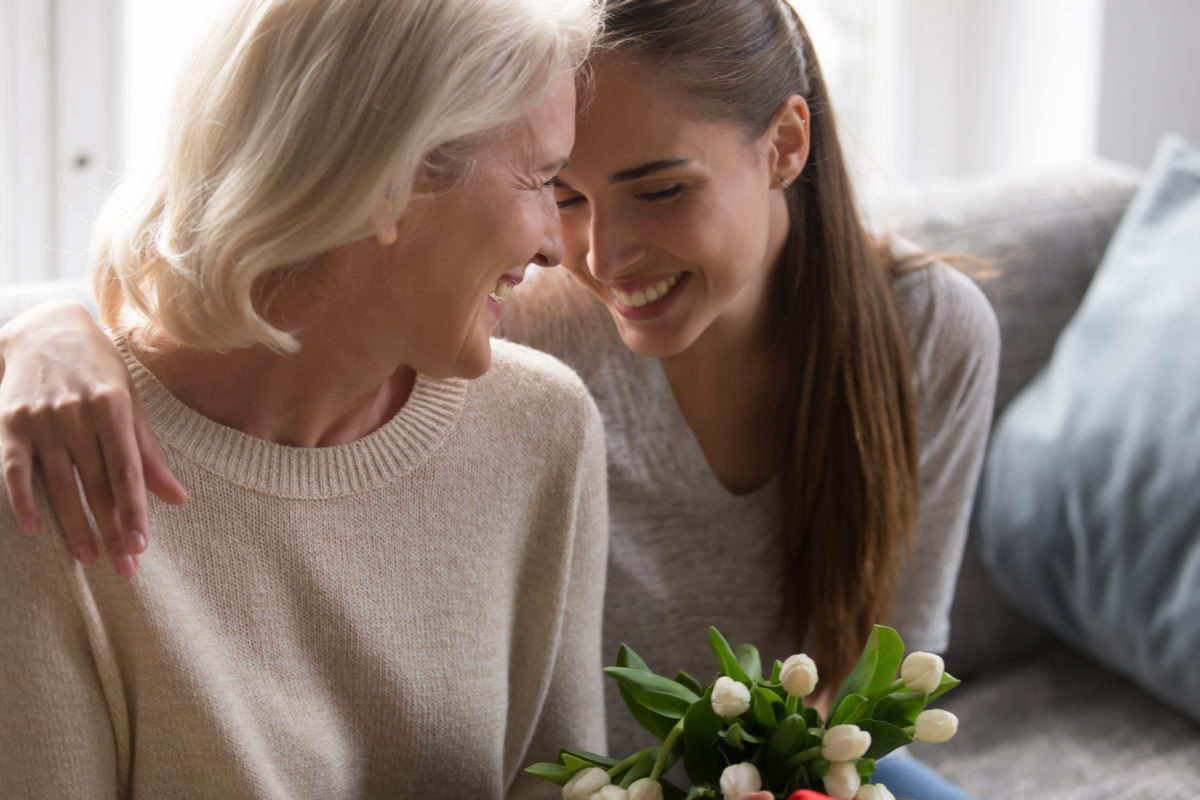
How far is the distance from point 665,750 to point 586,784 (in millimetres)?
67

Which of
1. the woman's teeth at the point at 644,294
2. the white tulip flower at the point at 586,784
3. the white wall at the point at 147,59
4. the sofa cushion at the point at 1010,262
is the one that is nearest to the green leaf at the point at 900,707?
the white tulip flower at the point at 586,784

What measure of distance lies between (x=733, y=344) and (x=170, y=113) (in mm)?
729

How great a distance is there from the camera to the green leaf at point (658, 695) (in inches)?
36.2

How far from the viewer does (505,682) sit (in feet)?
3.97

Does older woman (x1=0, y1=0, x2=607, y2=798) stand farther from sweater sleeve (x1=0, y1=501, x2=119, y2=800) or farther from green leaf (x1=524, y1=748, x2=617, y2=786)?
green leaf (x1=524, y1=748, x2=617, y2=786)

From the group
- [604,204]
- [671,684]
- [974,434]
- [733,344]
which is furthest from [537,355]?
[974,434]

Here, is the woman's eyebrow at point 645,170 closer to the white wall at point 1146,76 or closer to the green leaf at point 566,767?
the green leaf at point 566,767

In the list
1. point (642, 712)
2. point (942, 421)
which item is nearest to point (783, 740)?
point (642, 712)

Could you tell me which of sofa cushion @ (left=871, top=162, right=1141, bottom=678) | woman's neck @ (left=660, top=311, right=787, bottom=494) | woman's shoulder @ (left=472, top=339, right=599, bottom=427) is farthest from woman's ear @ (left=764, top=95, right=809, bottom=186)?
sofa cushion @ (left=871, top=162, right=1141, bottom=678)

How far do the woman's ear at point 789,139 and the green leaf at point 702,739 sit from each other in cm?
64

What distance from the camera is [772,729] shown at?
90 cm

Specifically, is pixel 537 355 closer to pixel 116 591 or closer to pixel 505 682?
pixel 505 682

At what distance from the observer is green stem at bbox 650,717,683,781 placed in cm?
87

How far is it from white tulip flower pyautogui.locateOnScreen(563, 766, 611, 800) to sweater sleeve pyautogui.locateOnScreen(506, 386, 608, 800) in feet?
1.08
